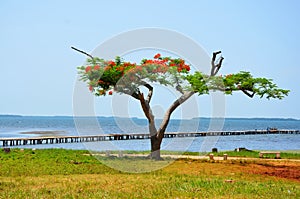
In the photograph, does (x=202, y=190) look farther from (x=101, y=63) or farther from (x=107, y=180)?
(x=101, y=63)

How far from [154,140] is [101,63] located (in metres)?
5.36

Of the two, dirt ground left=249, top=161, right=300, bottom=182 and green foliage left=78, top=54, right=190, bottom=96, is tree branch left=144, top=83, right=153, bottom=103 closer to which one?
green foliage left=78, top=54, right=190, bottom=96

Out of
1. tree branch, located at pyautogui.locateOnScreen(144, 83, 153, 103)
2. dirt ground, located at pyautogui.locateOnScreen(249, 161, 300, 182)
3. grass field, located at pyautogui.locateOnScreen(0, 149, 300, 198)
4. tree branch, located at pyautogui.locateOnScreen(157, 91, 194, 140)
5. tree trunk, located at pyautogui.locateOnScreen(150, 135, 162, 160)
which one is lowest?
dirt ground, located at pyautogui.locateOnScreen(249, 161, 300, 182)

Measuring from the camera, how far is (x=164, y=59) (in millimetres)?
24875

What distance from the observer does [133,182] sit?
13.3 metres

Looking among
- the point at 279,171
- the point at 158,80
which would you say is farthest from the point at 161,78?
the point at 279,171

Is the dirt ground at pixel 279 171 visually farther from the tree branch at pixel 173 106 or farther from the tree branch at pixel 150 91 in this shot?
the tree branch at pixel 150 91

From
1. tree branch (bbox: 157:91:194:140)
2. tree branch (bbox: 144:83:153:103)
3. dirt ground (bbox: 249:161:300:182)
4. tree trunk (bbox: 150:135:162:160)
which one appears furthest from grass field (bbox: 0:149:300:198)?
tree branch (bbox: 144:83:153:103)

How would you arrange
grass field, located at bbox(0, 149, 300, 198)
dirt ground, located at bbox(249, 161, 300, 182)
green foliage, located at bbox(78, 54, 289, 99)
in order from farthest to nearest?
green foliage, located at bbox(78, 54, 289, 99), dirt ground, located at bbox(249, 161, 300, 182), grass field, located at bbox(0, 149, 300, 198)

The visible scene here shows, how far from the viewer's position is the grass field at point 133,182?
35.9 ft

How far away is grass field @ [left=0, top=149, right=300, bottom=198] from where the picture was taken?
35.9ft

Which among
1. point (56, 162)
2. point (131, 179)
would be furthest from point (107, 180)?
point (56, 162)

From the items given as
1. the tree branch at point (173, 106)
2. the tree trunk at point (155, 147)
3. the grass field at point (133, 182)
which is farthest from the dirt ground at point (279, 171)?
the tree trunk at point (155, 147)

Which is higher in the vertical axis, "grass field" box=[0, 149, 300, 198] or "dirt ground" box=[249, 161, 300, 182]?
"grass field" box=[0, 149, 300, 198]
